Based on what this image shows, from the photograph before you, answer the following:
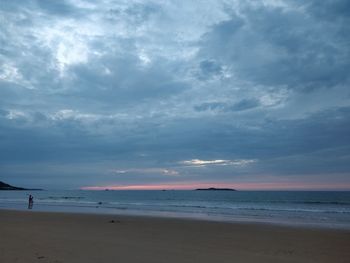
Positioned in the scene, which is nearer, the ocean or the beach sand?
the beach sand

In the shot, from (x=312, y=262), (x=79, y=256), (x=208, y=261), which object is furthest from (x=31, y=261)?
(x=312, y=262)

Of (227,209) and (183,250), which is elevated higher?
(183,250)

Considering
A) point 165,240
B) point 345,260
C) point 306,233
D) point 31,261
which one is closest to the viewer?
point 31,261

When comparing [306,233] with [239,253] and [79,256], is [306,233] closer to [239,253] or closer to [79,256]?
[239,253]

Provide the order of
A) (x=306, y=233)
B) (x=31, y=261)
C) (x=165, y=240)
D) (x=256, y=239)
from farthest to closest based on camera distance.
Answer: (x=306, y=233)
(x=256, y=239)
(x=165, y=240)
(x=31, y=261)

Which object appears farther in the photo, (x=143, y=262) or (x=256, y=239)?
(x=256, y=239)

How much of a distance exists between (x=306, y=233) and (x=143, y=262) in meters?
11.0

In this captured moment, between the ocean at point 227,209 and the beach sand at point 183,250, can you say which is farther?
the ocean at point 227,209

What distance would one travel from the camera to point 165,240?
1357cm

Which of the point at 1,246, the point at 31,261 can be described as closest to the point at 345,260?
the point at 31,261

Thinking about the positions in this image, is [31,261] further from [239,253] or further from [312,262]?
[312,262]

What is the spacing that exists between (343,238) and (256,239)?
4269 millimetres

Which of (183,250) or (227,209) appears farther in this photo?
(227,209)

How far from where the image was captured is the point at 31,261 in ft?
27.9
